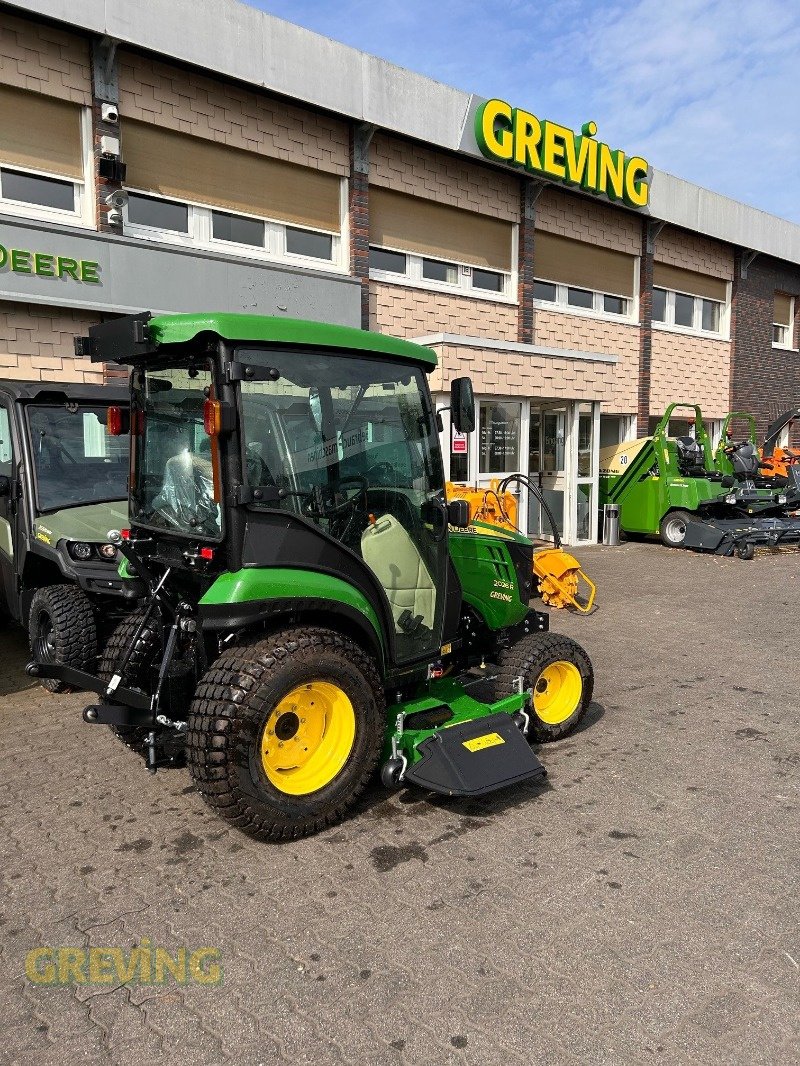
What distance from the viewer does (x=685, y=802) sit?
3852mm

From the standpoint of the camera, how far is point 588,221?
14836mm

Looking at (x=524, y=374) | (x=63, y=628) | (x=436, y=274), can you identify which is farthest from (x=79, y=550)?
(x=436, y=274)

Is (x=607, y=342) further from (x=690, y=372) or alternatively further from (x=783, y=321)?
(x=783, y=321)

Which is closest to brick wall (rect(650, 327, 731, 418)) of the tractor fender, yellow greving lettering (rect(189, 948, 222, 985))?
the tractor fender

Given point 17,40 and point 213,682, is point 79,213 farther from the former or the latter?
point 213,682

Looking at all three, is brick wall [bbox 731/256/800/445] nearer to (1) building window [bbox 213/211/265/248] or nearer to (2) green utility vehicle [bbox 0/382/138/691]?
(1) building window [bbox 213/211/265/248]

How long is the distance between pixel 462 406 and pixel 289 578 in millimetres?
1237

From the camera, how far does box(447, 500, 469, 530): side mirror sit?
395cm

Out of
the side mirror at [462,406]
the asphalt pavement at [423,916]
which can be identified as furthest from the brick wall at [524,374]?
the asphalt pavement at [423,916]

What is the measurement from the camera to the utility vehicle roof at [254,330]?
321 centimetres

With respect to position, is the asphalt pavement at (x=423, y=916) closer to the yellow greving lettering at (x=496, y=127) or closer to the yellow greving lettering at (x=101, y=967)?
the yellow greving lettering at (x=101, y=967)

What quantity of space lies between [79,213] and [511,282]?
7.39 metres

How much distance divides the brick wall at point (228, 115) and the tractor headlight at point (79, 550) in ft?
20.8

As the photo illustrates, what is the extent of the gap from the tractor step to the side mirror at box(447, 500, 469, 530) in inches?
38.9
